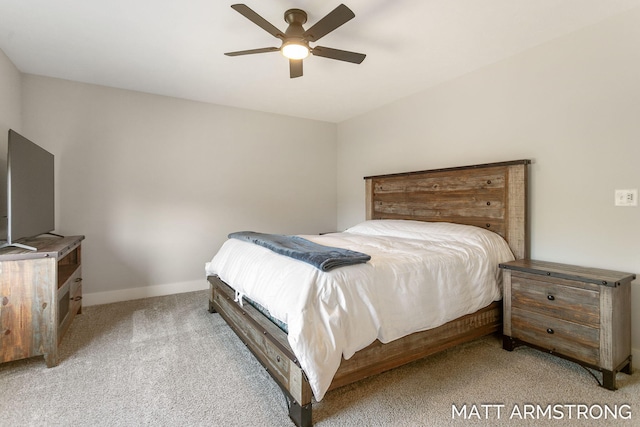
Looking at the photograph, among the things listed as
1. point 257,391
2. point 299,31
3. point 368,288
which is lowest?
point 257,391

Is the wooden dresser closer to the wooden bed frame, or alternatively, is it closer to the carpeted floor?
the carpeted floor

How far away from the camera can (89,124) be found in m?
3.31

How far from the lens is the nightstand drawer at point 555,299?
1921 mm

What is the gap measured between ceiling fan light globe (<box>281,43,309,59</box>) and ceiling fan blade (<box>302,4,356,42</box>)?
0.10 metres

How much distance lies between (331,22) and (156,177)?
2762 mm

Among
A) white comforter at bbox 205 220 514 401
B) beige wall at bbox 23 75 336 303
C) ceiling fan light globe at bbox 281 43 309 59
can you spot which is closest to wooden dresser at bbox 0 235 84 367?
white comforter at bbox 205 220 514 401

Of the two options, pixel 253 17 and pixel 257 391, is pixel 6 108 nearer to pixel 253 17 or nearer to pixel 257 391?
pixel 253 17

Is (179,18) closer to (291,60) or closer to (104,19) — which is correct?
(104,19)

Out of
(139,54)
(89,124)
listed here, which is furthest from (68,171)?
(139,54)

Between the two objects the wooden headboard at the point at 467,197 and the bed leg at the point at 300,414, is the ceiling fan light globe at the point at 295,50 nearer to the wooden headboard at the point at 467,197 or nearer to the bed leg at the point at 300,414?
the wooden headboard at the point at 467,197

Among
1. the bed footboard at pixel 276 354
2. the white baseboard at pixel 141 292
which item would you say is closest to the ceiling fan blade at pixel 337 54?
the bed footboard at pixel 276 354

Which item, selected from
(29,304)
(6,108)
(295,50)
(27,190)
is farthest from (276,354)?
(6,108)

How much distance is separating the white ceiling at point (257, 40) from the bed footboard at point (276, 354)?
6.64 ft

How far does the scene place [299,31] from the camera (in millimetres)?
2088
